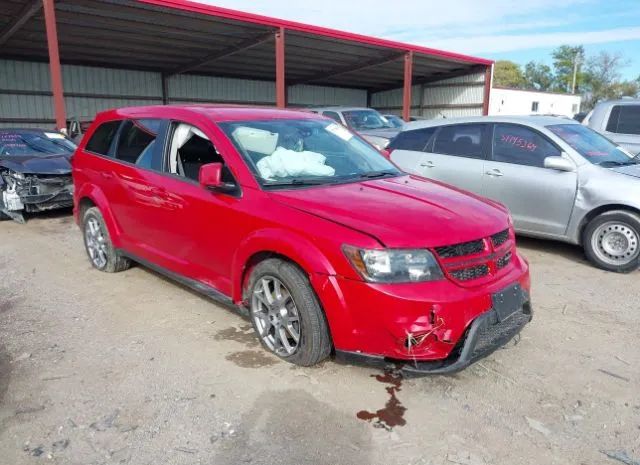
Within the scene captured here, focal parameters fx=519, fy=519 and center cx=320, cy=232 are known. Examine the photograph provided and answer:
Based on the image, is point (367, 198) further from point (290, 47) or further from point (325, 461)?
point (290, 47)

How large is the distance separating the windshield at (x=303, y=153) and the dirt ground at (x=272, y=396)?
4.23ft

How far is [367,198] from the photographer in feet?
11.2

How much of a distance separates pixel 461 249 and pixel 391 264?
46cm

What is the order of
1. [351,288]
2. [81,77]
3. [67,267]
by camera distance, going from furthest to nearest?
[81,77], [67,267], [351,288]

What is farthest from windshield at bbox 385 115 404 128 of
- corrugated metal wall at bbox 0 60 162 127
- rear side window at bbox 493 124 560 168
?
corrugated metal wall at bbox 0 60 162 127

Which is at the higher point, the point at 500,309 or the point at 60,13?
the point at 60,13

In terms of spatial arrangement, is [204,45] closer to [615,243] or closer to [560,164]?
[560,164]

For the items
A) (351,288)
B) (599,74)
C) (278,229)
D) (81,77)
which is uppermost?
(599,74)

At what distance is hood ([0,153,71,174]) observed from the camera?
823cm

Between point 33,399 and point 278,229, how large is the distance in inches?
69.9

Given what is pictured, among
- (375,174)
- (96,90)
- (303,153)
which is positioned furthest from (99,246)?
(96,90)

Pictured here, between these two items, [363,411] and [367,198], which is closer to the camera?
[363,411]

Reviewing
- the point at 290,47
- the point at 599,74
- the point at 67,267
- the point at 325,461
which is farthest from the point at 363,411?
the point at 599,74

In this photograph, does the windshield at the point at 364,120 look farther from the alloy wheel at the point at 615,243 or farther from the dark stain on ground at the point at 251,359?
the dark stain on ground at the point at 251,359
